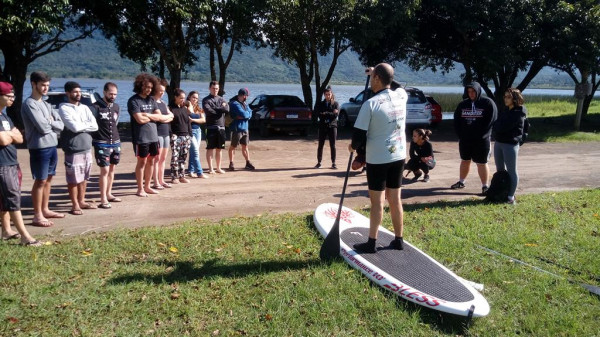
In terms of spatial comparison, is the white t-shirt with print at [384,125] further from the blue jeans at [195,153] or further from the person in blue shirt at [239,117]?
the person in blue shirt at [239,117]

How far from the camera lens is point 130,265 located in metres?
5.15

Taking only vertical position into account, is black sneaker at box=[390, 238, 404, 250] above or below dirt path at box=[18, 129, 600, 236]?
above

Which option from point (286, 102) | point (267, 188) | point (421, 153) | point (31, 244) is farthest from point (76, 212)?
point (286, 102)

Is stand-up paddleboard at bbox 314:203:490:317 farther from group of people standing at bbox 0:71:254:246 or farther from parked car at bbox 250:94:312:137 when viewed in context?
parked car at bbox 250:94:312:137

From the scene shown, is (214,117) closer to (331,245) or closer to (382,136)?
(331,245)

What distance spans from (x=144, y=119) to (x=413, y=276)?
16.3ft

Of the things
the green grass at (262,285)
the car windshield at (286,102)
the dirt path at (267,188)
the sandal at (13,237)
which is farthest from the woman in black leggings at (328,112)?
the car windshield at (286,102)

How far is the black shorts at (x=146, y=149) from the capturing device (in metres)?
7.83

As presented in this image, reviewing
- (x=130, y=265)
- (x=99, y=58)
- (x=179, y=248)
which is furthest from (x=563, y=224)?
(x=99, y=58)

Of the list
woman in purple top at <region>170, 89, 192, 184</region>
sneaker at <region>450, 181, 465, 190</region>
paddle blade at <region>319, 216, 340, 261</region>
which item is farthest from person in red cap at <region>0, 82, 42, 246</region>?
sneaker at <region>450, 181, 465, 190</region>

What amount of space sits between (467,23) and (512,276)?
51.9 ft

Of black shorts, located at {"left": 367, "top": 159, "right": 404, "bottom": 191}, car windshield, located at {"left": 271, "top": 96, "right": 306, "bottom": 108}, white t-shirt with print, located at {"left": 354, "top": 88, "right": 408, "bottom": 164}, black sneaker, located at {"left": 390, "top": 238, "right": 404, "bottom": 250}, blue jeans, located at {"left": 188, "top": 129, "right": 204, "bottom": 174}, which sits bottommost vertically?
black sneaker, located at {"left": 390, "top": 238, "right": 404, "bottom": 250}

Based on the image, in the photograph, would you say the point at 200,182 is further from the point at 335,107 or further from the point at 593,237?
the point at 593,237

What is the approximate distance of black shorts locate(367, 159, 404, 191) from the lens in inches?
200
